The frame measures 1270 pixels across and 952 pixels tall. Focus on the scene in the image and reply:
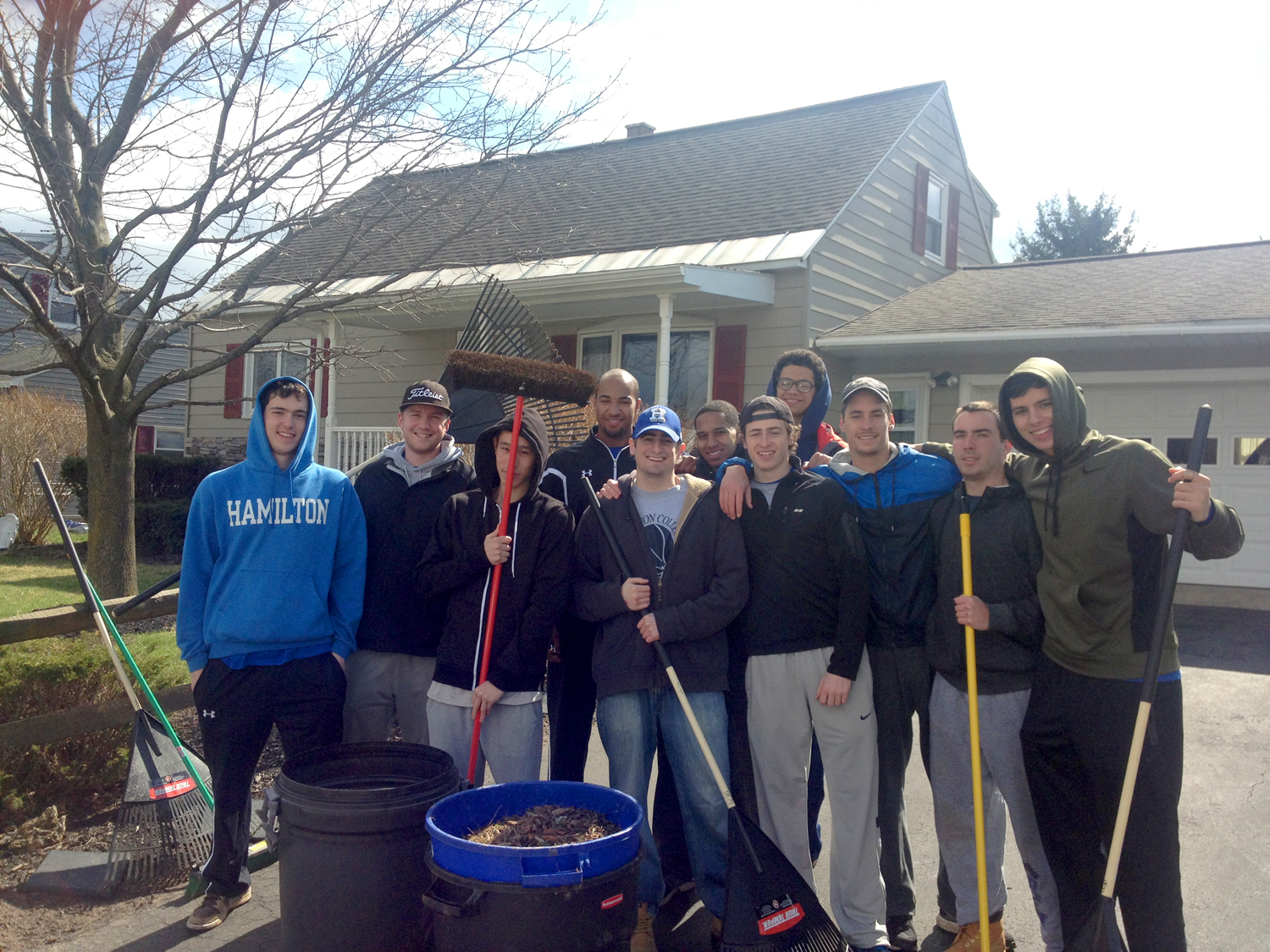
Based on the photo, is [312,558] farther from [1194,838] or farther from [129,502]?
[1194,838]

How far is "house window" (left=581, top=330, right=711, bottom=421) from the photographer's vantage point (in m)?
11.6

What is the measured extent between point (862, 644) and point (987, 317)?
798 centimetres

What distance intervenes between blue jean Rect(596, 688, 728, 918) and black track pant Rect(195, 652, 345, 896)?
108cm

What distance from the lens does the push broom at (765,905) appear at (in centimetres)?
306

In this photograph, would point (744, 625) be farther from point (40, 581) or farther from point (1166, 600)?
point (40, 581)

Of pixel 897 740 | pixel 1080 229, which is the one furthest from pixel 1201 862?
pixel 1080 229

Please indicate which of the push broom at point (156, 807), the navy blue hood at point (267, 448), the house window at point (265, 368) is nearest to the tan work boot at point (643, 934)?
the push broom at point (156, 807)

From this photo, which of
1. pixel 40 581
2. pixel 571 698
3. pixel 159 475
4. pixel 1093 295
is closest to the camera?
pixel 571 698

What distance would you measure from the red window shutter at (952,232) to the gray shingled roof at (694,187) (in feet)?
5.46

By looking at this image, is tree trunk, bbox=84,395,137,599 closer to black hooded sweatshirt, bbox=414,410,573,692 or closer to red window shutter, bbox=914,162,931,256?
black hooded sweatshirt, bbox=414,410,573,692

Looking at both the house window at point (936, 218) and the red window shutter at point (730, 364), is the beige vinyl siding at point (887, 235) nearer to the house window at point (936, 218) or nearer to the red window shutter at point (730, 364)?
the house window at point (936, 218)

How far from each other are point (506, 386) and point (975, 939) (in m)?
2.64

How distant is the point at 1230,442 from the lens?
9789 mm

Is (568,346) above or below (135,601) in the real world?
above
